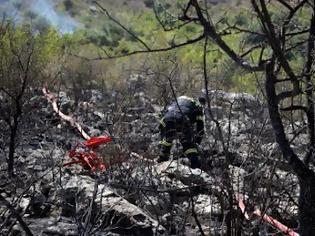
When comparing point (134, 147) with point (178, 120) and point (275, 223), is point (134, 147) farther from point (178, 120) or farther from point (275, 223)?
point (275, 223)

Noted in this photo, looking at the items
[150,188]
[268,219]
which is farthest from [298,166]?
[150,188]

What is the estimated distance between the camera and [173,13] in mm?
4262

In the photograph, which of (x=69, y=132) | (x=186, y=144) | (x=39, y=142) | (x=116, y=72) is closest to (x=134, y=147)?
(x=186, y=144)

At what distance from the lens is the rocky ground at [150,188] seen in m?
5.80

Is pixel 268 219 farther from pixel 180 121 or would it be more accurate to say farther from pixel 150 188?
pixel 180 121

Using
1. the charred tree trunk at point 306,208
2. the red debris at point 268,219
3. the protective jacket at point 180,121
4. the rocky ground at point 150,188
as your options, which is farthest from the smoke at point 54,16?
the charred tree trunk at point 306,208

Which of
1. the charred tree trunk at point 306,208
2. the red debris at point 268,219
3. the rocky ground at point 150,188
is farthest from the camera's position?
the red debris at point 268,219

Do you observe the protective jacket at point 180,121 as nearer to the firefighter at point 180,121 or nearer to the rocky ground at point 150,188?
the firefighter at point 180,121

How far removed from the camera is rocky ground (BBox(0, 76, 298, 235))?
5801mm

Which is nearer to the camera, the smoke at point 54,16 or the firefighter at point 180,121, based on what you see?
the firefighter at point 180,121

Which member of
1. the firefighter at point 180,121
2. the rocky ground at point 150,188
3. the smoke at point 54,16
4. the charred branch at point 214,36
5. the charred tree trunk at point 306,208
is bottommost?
the charred tree trunk at point 306,208

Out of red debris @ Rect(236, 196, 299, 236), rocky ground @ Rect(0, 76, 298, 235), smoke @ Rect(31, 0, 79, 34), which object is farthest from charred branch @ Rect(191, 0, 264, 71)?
smoke @ Rect(31, 0, 79, 34)

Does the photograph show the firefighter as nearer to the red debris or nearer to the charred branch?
the red debris

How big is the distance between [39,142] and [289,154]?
8.55 metres
